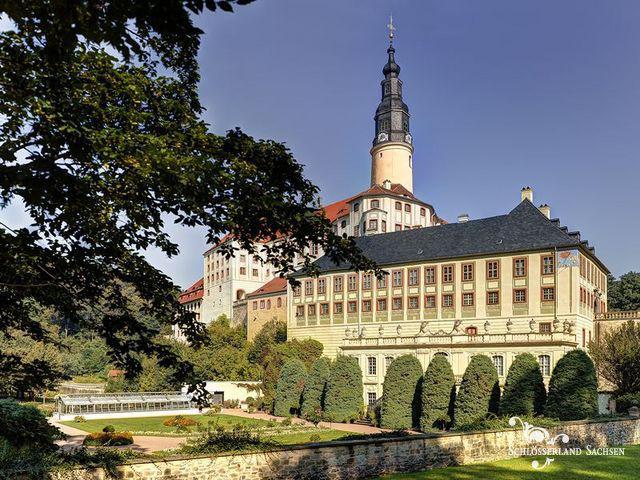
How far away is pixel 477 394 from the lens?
35219 millimetres

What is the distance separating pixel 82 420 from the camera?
146ft

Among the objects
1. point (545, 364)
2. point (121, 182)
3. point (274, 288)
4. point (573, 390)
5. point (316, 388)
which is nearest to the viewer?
point (121, 182)

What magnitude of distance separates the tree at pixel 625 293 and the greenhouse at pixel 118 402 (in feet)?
147

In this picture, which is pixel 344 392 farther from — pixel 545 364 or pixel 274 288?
pixel 274 288

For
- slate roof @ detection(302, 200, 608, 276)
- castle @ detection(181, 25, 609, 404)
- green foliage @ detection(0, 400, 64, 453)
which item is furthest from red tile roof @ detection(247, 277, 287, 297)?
green foliage @ detection(0, 400, 64, 453)

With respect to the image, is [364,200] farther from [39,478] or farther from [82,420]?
[39,478]

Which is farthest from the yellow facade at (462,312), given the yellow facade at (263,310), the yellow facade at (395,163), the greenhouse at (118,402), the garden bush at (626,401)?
the yellow facade at (395,163)

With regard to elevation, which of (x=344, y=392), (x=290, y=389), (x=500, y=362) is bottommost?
(x=290, y=389)

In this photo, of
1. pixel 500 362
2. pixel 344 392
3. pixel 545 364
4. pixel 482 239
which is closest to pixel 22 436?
pixel 344 392

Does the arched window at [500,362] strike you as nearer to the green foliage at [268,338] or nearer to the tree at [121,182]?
the green foliage at [268,338]

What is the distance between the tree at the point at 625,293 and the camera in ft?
216

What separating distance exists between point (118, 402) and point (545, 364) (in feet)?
102

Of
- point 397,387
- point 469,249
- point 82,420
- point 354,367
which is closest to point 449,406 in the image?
point 397,387

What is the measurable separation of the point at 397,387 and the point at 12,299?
3087 centimetres
